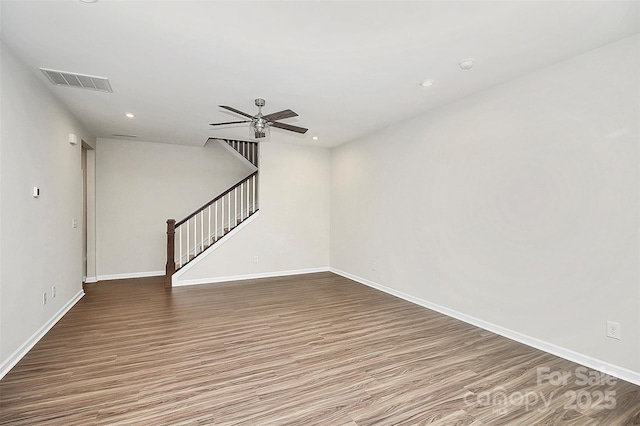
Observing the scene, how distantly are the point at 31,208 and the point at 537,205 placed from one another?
199 inches

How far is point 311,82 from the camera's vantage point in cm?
325

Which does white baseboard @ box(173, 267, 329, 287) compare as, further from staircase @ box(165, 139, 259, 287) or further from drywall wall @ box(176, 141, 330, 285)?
staircase @ box(165, 139, 259, 287)

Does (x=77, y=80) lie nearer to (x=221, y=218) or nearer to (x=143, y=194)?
(x=143, y=194)

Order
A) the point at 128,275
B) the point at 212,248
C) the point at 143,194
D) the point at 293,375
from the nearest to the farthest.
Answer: the point at 293,375 → the point at 212,248 → the point at 128,275 → the point at 143,194

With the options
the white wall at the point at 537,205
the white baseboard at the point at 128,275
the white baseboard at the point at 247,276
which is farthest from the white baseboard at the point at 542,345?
the white baseboard at the point at 128,275

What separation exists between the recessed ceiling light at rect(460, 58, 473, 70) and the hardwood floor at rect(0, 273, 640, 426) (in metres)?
2.77

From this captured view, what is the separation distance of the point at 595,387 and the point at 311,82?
12.1 ft

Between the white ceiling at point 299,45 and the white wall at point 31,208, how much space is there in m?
0.30

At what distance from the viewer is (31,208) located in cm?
295

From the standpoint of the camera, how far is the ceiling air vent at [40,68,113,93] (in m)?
3.01

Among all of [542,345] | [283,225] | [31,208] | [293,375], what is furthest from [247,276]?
[542,345]

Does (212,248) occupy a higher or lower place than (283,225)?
lower

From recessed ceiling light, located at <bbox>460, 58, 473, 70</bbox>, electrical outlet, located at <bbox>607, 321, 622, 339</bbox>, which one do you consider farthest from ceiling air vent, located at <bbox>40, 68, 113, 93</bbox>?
electrical outlet, located at <bbox>607, 321, 622, 339</bbox>

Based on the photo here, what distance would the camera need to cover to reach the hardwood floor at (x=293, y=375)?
1979 millimetres
